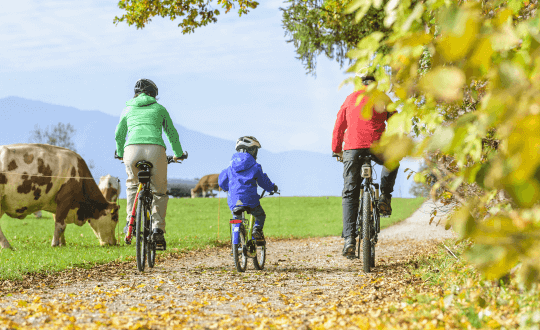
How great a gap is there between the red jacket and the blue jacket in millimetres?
1123

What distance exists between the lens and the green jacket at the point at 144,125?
20.9ft

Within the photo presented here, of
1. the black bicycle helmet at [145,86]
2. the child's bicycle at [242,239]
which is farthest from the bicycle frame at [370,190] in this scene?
the black bicycle helmet at [145,86]

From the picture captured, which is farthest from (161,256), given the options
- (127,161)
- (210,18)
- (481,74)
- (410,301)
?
(210,18)

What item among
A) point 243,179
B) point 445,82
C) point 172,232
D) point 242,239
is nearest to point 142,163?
point 243,179

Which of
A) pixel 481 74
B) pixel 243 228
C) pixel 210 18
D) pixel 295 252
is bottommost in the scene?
pixel 295 252

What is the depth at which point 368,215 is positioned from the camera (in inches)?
231

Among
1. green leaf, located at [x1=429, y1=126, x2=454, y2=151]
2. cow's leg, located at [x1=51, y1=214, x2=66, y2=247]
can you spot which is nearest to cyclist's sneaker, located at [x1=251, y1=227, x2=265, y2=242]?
green leaf, located at [x1=429, y1=126, x2=454, y2=151]

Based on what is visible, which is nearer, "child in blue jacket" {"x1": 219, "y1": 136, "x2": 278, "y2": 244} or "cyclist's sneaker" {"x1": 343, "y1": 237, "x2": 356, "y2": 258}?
"cyclist's sneaker" {"x1": 343, "y1": 237, "x2": 356, "y2": 258}

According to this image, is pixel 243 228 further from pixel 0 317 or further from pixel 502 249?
pixel 502 249

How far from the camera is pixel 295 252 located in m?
9.15

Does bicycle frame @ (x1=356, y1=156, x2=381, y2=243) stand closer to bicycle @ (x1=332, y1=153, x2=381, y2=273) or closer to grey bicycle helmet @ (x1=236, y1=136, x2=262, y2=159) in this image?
bicycle @ (x1=332, y1=153, x2=381, y2=273)

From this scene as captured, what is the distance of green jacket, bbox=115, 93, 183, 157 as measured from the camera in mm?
6355

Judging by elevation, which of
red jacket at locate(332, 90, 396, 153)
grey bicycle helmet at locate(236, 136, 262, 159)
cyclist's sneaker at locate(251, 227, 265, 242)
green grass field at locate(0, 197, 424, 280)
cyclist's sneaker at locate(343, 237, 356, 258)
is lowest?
green grass field at locate(0, 197, 424, 280)

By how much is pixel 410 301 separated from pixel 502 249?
2.08 meters
